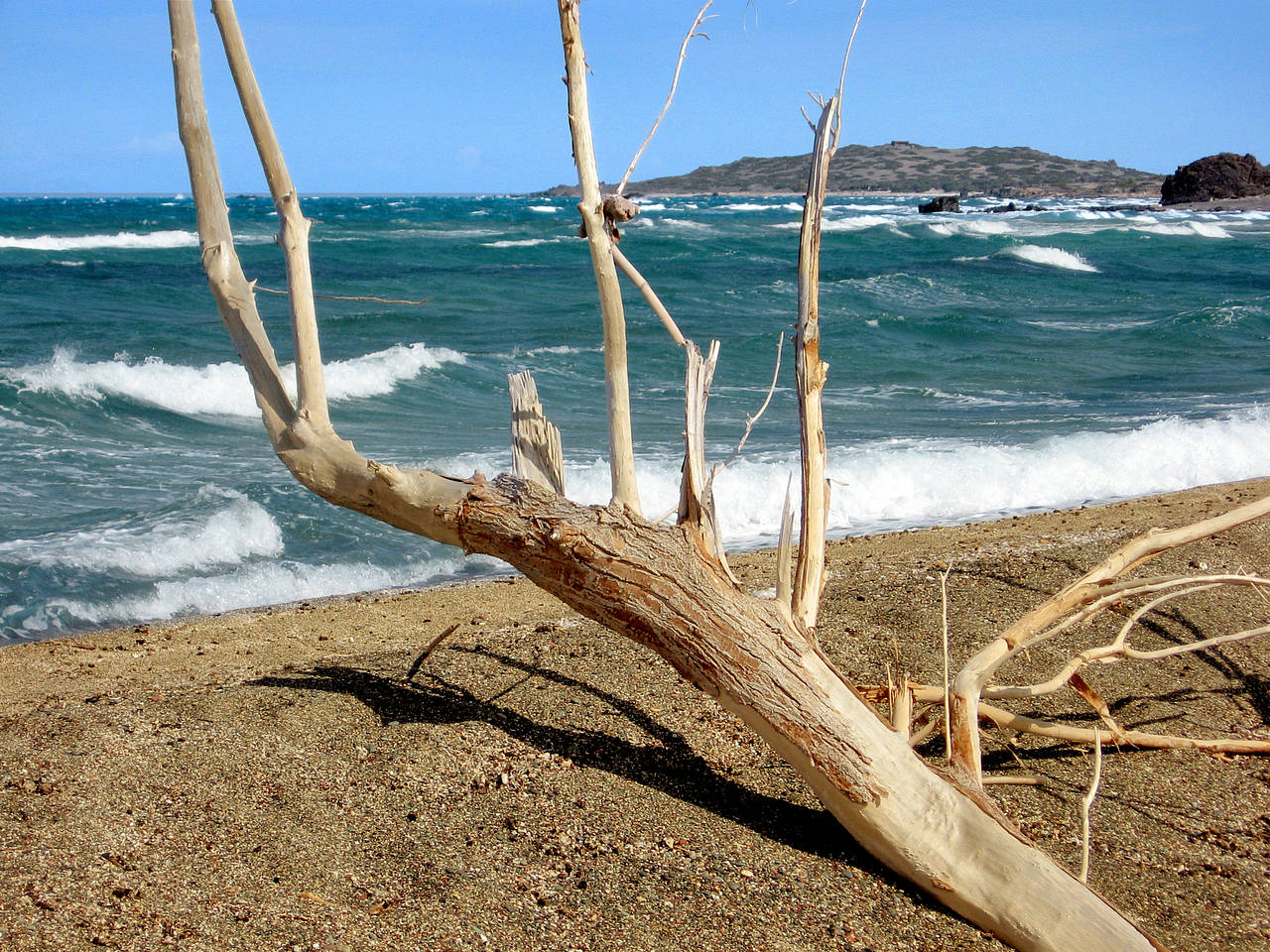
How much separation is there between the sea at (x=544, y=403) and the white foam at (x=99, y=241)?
3732mm

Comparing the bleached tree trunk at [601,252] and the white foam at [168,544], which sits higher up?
the bleached tree trunk at [601,252]

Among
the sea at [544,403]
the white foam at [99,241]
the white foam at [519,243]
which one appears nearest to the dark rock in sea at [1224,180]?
the sea at [544,403]

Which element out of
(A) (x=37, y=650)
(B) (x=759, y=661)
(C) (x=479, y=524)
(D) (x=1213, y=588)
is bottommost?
(A) (x=37, y=650)

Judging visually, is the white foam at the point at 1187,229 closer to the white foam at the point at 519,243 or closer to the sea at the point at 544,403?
the sea at the point at 544,403

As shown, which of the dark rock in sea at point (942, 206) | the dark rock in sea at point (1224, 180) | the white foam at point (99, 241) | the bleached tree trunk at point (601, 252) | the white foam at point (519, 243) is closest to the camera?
the bleached tree trunk at point (601, 252)

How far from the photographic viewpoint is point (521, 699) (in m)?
3.70

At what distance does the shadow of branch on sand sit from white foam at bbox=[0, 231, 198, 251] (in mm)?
33040

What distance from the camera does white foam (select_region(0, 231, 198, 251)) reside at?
108 ft

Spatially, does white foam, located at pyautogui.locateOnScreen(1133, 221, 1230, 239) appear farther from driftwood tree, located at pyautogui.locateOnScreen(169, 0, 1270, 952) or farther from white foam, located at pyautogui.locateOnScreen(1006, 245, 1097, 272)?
driftwood tree, located at pyautogui.locateOnScreen(169, 0, 1270, 952)

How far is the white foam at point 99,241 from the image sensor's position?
3284 cm

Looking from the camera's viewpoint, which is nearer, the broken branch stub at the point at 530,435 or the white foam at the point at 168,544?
the broken branch stub at the point at 530,435

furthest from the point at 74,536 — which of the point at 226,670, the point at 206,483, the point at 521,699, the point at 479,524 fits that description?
the point at 479,524

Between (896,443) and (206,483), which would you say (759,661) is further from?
(896,443)

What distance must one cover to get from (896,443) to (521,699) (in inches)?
281
